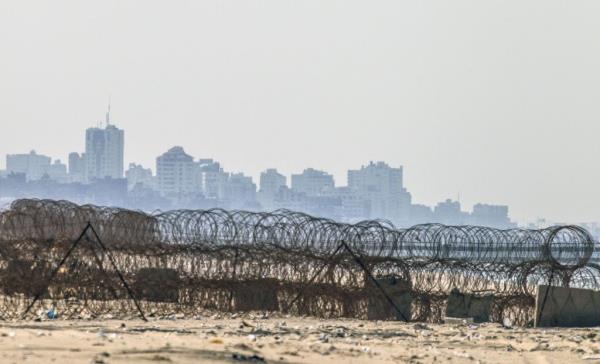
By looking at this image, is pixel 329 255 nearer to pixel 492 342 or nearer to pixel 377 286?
pixel 377 286

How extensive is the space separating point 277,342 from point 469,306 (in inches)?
392

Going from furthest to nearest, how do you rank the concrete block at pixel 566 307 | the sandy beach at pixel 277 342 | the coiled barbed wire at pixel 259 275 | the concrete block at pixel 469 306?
the concrete block at pixel 469 306 < the concrete block at pixel 566 307 < the coiled barbed wire at pixel 259 275 < the sandy beach at pixel 277 342

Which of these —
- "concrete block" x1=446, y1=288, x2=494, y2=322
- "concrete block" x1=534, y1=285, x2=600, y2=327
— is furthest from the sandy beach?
"concrete block" x1=446, y1=288, x2=494, y2=322

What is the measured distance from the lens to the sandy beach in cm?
1617

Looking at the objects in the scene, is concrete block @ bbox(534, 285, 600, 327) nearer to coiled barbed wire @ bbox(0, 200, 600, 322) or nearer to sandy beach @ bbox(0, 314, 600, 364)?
coiled barbed wire @ bbox(0, 200, 600, 322)

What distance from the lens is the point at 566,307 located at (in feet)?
86.6

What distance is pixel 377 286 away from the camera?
25734 mm

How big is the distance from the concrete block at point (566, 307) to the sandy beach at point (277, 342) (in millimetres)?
1799

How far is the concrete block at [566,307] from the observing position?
26.2 metres

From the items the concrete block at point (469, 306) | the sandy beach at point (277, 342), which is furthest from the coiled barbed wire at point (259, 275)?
the sandy beach at point (277, 342)

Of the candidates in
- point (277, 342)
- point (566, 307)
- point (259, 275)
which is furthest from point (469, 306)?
point (277, 342)

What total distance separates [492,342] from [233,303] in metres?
6.38

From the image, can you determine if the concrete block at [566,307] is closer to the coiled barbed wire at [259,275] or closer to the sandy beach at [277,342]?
the coiled barbed wire at [259,275]

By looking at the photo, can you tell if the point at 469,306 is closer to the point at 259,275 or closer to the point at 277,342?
the point at 259,275
